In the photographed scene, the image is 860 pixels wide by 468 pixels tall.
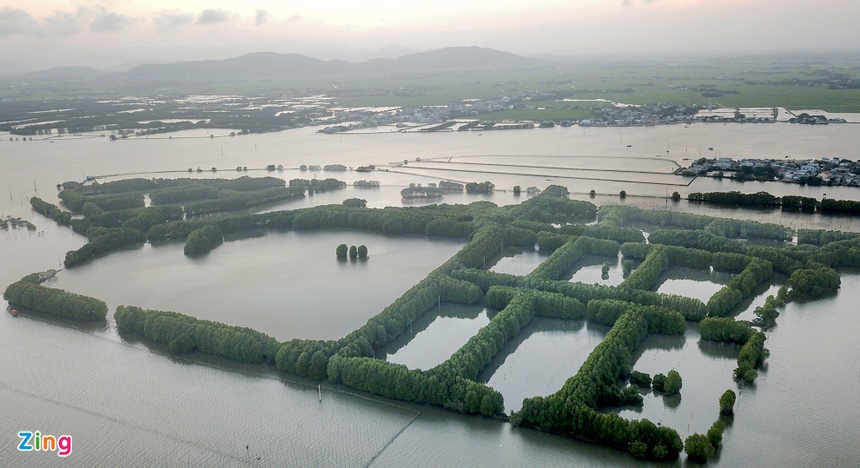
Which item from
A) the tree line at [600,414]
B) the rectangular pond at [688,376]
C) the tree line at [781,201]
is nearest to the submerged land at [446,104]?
the tree line at [781,201]

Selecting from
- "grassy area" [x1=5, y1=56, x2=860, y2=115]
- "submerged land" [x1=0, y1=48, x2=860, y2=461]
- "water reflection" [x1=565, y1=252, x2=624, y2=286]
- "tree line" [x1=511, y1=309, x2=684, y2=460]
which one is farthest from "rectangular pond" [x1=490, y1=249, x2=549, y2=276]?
"grassy area" [x1=5, y1=56, x2=860, y2=115]

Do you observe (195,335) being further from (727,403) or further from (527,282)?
(727,403)

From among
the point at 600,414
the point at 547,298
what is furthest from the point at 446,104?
the point at 600,414

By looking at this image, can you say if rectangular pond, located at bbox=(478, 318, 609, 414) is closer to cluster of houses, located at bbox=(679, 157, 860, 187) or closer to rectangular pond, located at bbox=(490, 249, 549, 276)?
rectangular pond, located at bbox=(490, 249, 549, 276)

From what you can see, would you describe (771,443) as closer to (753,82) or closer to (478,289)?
(478,289)

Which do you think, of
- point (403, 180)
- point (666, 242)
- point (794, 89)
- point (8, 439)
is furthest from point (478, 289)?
point (794, 89)

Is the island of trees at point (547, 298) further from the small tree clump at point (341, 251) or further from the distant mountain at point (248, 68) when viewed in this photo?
the distant mountain at point (248, 68)
